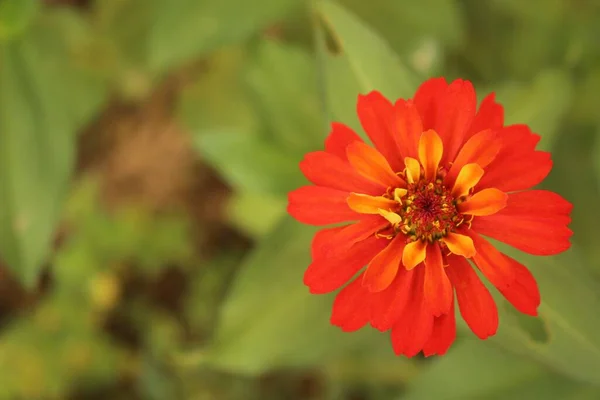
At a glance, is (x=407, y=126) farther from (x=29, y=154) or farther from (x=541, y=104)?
(x=29, y=154)

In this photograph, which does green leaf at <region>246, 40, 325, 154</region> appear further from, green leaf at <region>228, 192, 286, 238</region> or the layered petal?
the layered petal

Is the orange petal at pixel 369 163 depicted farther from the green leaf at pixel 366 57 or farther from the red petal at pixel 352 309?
the green leaf at pixel 366 57

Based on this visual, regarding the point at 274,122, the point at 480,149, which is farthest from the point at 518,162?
the point at 274,122

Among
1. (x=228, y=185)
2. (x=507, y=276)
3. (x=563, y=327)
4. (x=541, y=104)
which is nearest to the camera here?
(x=507, y=276)

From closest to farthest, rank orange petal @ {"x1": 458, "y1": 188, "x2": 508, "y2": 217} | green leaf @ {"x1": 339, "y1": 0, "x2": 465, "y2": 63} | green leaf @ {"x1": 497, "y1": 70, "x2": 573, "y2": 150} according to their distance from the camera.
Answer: orange petal @ {"x1": 458, "y1": 188, "x2": 508, "y2": 217}, green leaf @ {"x1": 497, "y1": 70, "x2": 573, "y2": 150}, green leaf @ {"x1": 339, "y1": 0, "x2": 465, "y2": 63}

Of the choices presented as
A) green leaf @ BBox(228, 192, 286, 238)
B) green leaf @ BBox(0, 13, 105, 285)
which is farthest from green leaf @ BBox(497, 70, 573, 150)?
green leaf @ BBox(0, 13, 105, 285)

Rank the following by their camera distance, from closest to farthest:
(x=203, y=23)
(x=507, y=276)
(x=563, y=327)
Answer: (x=507, y=276) < (x=563, y=327) < (x=203, y=23)
